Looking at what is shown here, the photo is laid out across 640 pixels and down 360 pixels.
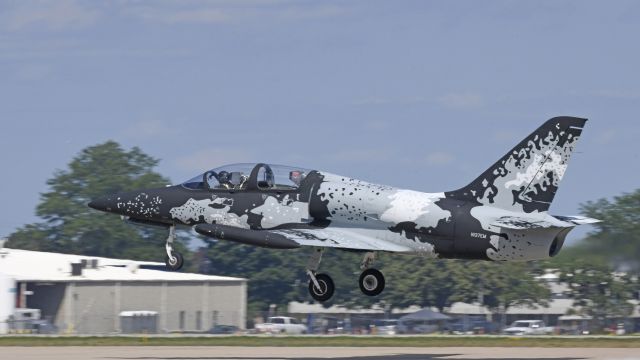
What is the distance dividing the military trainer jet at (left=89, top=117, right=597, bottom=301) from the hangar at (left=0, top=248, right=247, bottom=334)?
42.0 m

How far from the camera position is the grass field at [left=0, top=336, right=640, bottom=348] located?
2160 inches

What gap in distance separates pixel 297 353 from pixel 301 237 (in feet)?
39.8

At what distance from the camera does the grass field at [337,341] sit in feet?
180

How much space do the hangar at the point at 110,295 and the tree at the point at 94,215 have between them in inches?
1190

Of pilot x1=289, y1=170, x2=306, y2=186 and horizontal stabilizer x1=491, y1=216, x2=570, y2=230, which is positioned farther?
pilot x1=289, y1=170, x2=306, y2=186

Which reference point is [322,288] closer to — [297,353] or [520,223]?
[520,223]

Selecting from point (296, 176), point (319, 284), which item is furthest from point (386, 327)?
point (296, 176)

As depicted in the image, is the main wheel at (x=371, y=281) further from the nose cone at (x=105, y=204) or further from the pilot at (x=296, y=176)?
the nose cone at (x=105, y=204)

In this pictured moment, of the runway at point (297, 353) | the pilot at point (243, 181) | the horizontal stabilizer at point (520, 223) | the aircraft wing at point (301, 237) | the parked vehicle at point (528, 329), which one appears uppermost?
the pilot at point (243, 181)

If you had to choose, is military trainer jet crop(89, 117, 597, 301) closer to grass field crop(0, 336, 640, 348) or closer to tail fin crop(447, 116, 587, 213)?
tail fin crop(447, 116, 587, 213)

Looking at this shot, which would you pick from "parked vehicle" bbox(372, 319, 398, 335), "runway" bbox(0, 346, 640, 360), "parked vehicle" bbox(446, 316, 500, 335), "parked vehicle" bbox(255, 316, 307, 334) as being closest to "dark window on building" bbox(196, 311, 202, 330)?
"parked vehicle" bbox(255, 316, 307, 334)

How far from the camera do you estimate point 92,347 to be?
2119 inches

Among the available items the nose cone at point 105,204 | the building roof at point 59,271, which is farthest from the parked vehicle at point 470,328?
the nose cone at point 105,204

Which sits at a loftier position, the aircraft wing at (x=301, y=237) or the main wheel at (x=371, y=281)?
the aircraft wing at (x=301, y=237)
